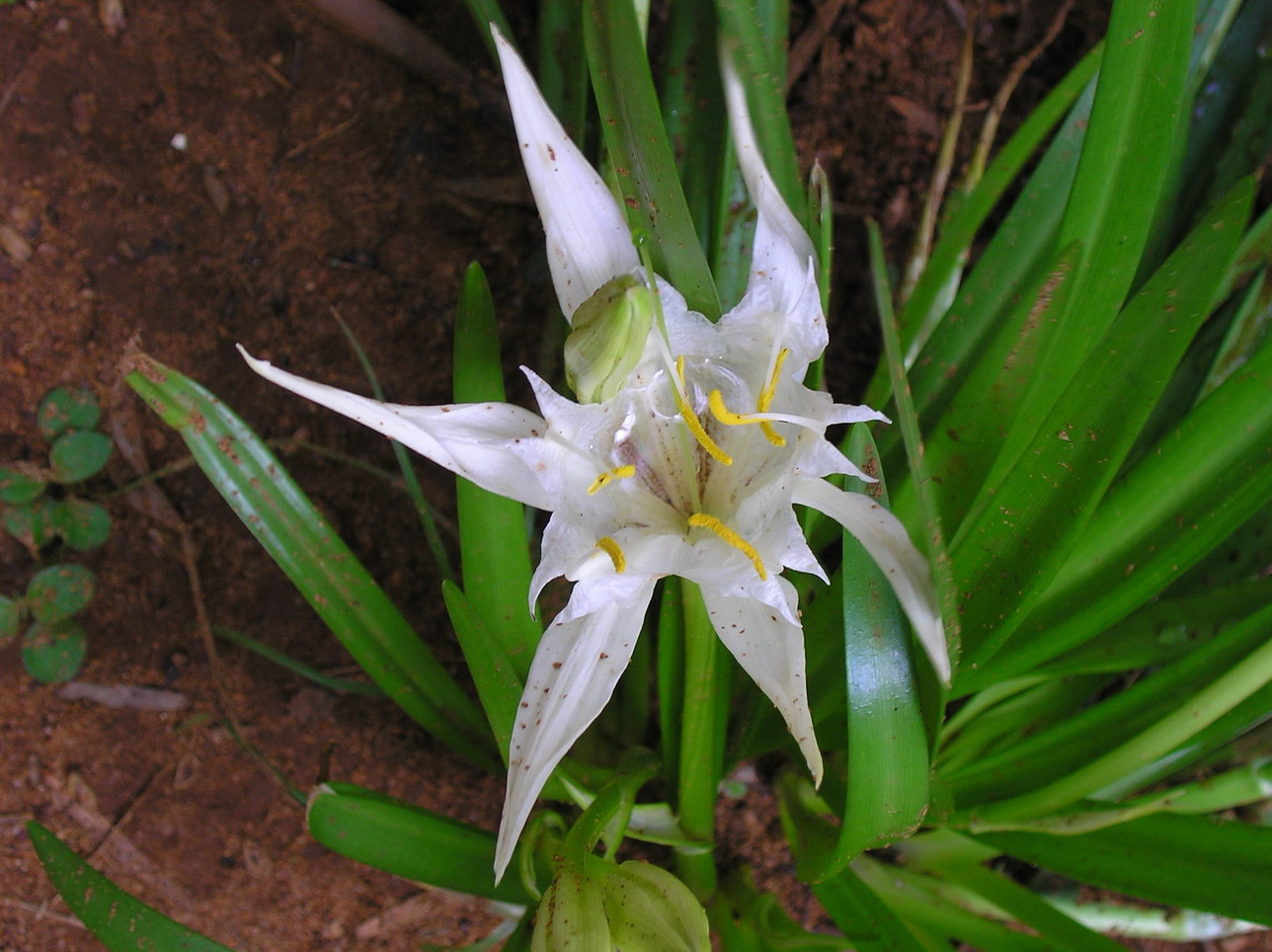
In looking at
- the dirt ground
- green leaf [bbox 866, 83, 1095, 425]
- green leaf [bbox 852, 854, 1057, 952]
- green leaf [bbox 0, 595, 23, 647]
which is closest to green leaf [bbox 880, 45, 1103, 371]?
green leaf [bbox 866, 83, 1095, 425]

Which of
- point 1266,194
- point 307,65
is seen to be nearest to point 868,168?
point 1266,194

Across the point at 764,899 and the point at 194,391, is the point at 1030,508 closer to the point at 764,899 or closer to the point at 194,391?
the point at 764,899

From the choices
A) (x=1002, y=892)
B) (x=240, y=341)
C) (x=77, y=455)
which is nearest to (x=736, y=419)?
(x=1002, y=892)

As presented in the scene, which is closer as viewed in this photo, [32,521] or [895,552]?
[895,552]

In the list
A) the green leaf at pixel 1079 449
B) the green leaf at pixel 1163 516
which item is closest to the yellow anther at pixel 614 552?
the green leaf at pixel 1079 449

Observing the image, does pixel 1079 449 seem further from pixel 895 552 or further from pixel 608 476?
pixel 608 476

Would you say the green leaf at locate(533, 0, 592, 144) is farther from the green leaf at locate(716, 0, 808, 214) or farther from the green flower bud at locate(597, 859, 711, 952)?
the green flower bud at locate(597, 859, 711, 952)
